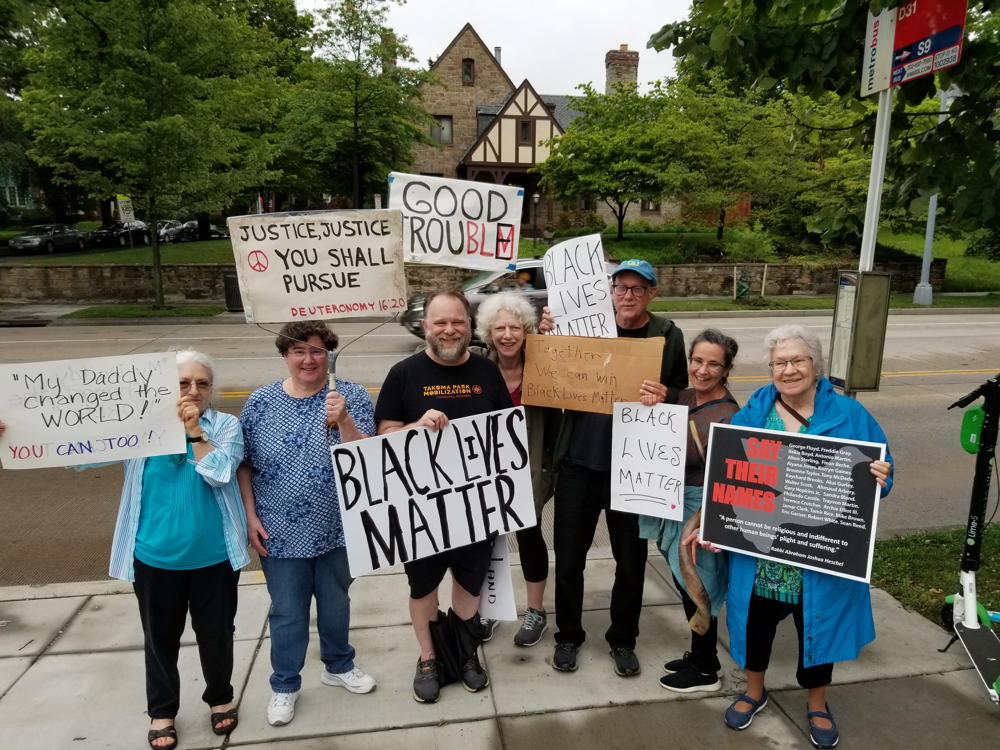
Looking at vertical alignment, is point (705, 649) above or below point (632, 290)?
below

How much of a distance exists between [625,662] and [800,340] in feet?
6.08

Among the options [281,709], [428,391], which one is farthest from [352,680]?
[428,391]

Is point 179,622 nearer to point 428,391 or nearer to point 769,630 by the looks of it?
A: point 428,391

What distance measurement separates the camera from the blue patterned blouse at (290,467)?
303cm

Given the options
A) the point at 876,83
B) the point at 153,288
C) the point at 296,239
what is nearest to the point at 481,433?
the point at 296,239

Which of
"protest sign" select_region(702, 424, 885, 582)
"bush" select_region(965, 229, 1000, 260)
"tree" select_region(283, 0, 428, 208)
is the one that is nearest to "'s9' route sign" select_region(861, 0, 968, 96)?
"protest sign" select_region(702, 424, 885, 582)

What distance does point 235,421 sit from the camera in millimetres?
2998

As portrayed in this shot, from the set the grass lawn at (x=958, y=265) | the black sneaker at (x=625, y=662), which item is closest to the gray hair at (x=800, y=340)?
the black sneaker at (x=625, y=662)

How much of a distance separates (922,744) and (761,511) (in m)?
1.26

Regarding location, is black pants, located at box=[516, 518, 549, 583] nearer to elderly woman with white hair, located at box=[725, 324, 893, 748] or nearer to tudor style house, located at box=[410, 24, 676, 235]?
elderly woman with white hair, located at box=[725, 324, 893, 748]

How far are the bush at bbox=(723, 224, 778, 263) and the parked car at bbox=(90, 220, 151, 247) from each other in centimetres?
2777

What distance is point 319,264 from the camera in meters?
3.24

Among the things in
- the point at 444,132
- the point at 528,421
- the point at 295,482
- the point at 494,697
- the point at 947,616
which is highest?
the point at 444,132

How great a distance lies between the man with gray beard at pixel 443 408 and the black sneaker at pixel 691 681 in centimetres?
92
